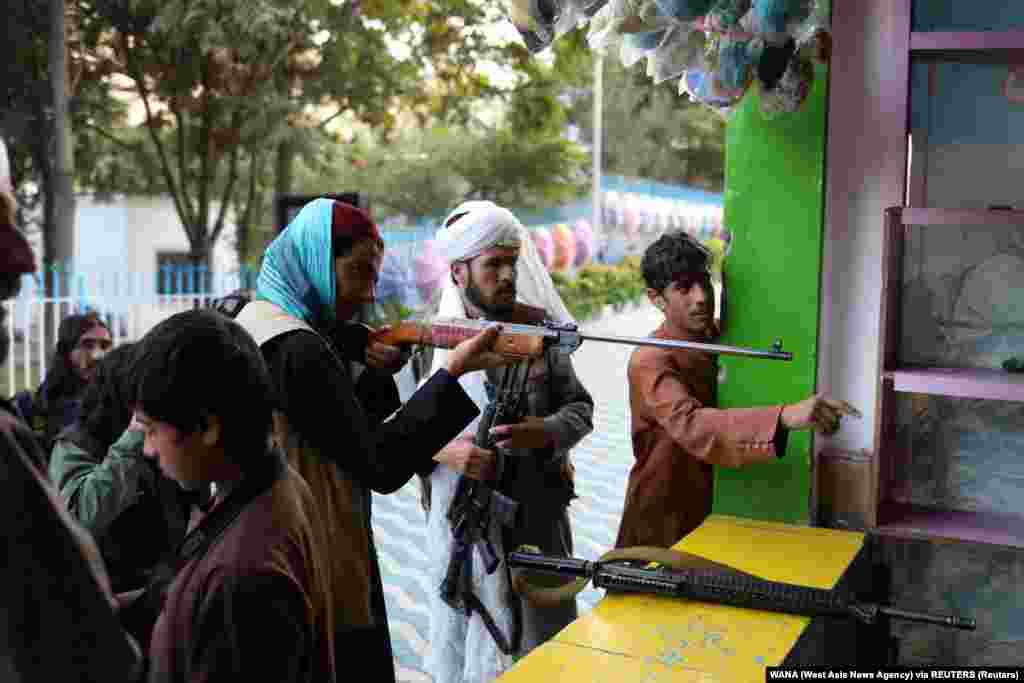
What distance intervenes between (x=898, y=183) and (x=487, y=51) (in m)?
10.1

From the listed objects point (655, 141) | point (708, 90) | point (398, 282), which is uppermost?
point (655, 141)

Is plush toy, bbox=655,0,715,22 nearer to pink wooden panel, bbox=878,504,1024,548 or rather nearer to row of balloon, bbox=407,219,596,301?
pink wooden panel, bbox=878,504,1024,548

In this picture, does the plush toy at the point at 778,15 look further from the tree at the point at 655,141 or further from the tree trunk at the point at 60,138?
the tree at the point at 655,141

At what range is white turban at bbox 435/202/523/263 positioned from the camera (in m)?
3.06

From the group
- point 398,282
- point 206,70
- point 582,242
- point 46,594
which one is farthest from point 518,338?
point 582,242

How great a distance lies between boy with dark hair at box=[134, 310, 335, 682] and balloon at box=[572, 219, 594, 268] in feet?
46.1

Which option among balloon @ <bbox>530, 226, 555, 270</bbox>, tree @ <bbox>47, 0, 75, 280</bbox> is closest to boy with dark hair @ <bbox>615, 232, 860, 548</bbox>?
tree @ <bbox>47, 0, 75, 280</bbox>

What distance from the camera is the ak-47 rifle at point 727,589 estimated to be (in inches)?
83.3

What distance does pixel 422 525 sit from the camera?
6.78m

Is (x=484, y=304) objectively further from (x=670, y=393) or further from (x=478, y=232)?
(x=670, y=393)

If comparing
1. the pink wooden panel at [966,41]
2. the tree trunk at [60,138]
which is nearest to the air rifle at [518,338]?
the pink wooden panel at [966,41]

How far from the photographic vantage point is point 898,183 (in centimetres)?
289

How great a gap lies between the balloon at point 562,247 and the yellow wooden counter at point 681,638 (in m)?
12.0

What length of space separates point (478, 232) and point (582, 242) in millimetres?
12610
